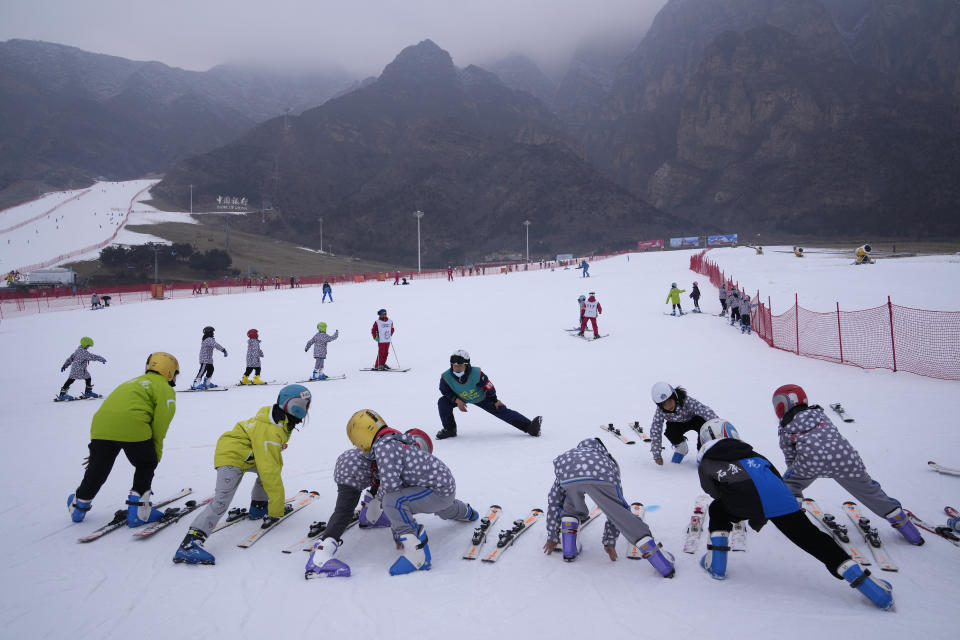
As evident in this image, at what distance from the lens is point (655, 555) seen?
3822 mm

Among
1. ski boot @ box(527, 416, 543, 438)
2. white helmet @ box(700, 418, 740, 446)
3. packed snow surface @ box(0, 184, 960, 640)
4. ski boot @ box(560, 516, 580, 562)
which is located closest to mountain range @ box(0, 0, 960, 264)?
packed snow surface @ box(0, 184, 960, 640)

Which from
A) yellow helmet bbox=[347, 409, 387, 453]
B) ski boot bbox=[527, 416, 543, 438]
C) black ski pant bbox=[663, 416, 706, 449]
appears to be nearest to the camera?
yellow helmet bbox=[347, 409, 387, 453]

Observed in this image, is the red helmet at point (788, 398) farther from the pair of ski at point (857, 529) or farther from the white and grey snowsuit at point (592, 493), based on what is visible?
the white and grey snowsuit at point (592, 493)

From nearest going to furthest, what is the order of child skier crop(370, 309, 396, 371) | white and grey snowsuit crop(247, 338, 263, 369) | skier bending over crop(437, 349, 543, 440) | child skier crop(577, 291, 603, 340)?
skier bending over crop(437, 349, 543, 440) < white and grey snowsuit crop(247, 338, 263, 369) < child skier crop(370, 309, 396, 371) < child skier crop(577, 291, 603, 340)

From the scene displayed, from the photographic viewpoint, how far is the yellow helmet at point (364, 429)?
4230 mm

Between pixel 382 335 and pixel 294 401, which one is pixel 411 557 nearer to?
pixel 294 401

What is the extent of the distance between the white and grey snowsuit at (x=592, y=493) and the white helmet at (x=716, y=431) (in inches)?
28.2

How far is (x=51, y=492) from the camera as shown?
6062 millimetres

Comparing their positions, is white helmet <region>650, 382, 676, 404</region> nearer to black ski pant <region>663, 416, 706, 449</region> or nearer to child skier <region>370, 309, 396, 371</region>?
black ski pant <region>663, 416, 706, 449</region>

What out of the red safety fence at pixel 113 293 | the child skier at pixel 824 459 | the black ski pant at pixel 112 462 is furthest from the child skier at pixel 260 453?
the red safety fence at pixel 113 293

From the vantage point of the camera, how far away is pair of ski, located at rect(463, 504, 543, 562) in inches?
169

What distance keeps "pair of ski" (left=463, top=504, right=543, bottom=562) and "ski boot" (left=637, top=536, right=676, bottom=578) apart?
1.16 meters

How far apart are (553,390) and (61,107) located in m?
229

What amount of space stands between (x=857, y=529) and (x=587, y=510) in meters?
2.41
